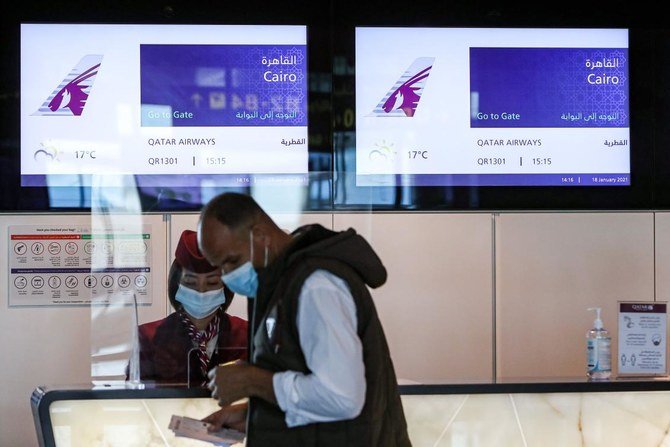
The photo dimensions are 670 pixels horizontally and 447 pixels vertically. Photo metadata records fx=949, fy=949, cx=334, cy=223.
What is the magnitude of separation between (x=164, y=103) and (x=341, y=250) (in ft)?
9.51

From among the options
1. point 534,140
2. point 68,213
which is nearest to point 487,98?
point 534,140

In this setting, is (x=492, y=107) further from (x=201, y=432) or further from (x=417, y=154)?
(x=201, y=432)

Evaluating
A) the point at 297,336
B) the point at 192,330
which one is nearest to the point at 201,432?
the point at 297,336

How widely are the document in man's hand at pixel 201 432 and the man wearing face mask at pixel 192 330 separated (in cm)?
74

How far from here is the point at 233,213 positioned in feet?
7.54

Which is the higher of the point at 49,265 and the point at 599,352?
the point at 49,265

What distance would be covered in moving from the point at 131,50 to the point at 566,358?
2767mm

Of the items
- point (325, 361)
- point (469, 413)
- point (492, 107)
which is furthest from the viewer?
point (492, 107)

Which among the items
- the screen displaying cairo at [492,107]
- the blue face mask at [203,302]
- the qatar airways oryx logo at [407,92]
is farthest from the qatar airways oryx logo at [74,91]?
the blue face mask at [203,302]

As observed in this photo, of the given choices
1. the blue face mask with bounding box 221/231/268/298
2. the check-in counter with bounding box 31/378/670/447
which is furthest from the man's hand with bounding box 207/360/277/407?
the check-in counter with bounding box 31/378/670/447

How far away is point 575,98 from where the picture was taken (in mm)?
5078

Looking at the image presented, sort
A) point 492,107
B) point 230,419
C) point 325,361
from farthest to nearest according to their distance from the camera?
point 492,107 < point 230,419 < point 325,361

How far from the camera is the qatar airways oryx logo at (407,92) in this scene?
4.97m

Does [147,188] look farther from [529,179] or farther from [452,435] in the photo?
[452,435]
